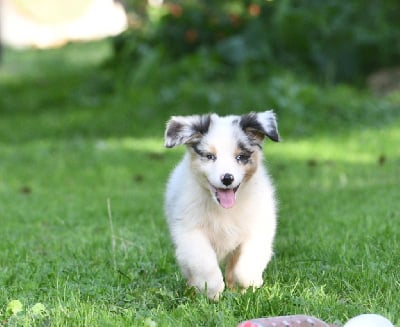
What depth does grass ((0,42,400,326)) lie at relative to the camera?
490cm

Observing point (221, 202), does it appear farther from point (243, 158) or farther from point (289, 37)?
point (289, 37)

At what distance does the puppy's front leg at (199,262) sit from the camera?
514cm

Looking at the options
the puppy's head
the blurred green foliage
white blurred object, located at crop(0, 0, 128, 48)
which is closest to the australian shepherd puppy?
the puppy's head

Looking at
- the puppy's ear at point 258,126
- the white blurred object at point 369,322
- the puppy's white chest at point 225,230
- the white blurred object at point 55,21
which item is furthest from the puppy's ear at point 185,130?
the white blurred object at point 55,21

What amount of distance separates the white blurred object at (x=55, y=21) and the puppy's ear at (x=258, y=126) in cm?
2092

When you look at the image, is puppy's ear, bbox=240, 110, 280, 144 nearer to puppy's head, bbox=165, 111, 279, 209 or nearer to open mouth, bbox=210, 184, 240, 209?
puppy's head, bbox=165, 111, 279, 209

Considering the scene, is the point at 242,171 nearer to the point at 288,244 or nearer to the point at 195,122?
the point at 195,122

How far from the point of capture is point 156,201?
9.13 m

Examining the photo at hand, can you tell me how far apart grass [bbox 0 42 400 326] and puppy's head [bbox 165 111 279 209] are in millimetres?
636

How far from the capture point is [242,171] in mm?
5293

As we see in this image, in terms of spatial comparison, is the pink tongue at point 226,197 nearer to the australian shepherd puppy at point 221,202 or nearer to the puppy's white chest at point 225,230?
the australian shepherd puppy at point 221,202

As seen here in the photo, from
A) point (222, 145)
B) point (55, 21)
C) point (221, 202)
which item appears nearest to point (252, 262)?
point (221, 202)

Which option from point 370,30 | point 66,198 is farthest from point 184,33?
point 66,198

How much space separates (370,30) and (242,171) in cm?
1060
